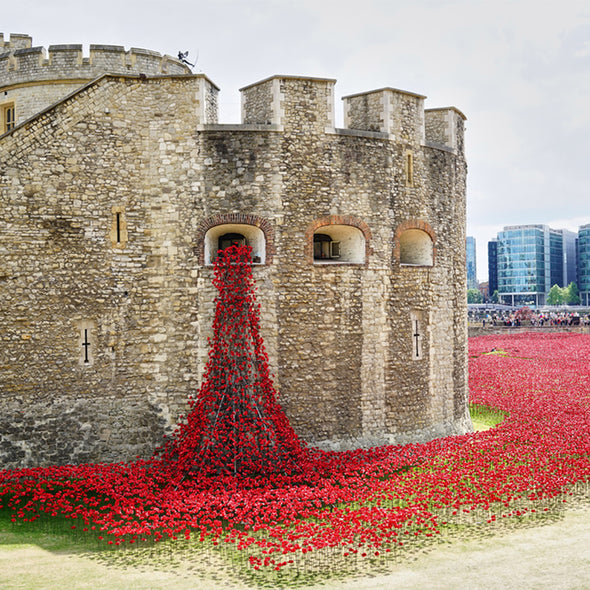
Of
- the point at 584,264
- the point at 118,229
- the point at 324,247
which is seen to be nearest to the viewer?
the point at 118,229

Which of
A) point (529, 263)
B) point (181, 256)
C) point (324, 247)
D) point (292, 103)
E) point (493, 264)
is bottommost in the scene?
point (181, 256)

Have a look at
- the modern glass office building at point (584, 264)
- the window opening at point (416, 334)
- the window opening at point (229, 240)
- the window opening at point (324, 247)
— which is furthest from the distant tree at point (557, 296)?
the window opening at point (229, 240)

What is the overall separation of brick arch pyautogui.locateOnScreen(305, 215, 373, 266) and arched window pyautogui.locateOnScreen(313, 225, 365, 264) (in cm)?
8

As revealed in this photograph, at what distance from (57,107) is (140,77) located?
1.65 metres

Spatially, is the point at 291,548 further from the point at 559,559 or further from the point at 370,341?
the point at 370,341

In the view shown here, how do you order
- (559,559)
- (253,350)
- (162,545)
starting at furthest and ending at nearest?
(253,350) → (162,545) → (559,559)

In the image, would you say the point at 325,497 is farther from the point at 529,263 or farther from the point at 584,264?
the point at 584,264

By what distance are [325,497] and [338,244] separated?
18.6ft

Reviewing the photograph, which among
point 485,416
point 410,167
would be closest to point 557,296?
point 485,416

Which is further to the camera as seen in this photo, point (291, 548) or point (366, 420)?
point (366, 420)

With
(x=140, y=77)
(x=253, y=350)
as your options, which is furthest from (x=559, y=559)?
(x=140, y=77)

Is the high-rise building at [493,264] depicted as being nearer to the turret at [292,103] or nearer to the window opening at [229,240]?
the turret at [292,103]

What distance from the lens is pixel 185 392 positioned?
465 inches

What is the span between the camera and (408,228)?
13570 mm
